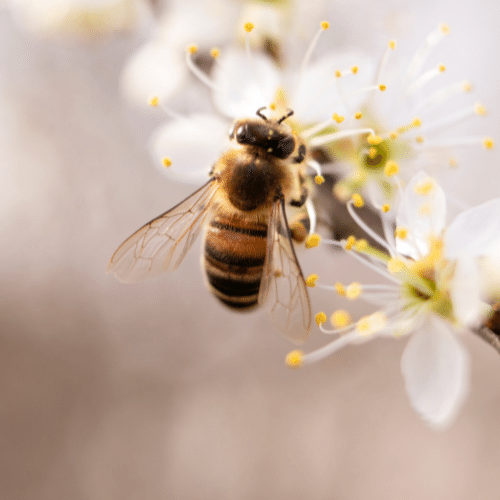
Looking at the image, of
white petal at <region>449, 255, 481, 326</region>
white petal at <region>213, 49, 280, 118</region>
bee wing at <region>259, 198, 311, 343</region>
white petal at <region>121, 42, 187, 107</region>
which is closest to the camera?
white petal at <region>449, 255, 481, 326</region>

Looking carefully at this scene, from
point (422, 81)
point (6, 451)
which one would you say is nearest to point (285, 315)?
point (422, 81)

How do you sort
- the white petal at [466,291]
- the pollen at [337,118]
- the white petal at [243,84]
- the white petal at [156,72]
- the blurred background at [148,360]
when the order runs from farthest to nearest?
the blurred background at [148,360] → the white petal at [156,72] → the white petal at [243,84] → the pollen at [337,118] → the white petal at [466,291]

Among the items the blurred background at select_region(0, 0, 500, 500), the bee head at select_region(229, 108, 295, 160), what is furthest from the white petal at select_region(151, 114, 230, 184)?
the blurred background at select_region(0, 0, 500, 500)

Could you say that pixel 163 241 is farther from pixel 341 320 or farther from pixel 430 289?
pixel 430 289

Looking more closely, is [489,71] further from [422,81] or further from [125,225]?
[125,225]

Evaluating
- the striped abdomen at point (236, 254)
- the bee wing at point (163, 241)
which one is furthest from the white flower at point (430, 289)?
the bee wing at point (163, 241)

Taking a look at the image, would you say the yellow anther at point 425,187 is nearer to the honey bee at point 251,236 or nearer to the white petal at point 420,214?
the white petal at point 420,214

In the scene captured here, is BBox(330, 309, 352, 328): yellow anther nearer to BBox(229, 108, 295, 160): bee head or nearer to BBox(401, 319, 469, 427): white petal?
BBox(401, 319, 469, 427): white petal

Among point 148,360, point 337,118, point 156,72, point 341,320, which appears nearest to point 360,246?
point 341,320
